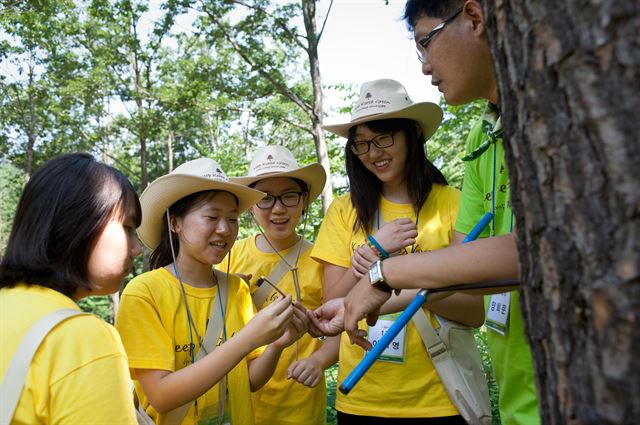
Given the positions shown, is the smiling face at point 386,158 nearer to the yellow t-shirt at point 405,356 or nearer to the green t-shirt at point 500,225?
the yellow t-shirt at point 405,356

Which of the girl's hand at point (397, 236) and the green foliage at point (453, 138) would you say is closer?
the girl's hand at point (397, 236)

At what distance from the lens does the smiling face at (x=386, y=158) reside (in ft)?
9.17

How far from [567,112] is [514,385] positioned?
1.18 metres

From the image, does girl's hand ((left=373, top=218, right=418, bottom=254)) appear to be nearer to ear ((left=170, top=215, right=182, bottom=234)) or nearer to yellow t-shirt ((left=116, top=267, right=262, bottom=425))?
yellow t-shirt ((left=116, top=267, right=262, bottom=425))

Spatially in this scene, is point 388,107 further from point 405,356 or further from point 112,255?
point 112,255

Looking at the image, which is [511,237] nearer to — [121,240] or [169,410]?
[121,240]

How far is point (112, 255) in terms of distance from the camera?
1690 mm

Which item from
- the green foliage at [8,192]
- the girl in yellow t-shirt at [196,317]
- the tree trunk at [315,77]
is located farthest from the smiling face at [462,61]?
the green foliage at [8,192]

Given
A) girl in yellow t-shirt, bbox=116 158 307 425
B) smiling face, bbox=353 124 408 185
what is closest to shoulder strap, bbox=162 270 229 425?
girl in yellow t-shirt, bbox=116 158 307 425

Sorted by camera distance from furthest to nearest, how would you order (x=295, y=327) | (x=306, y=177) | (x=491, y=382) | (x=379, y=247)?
1. (x=491, y=382)
2. (x=306, y=177)
3. (x=295, y=327)
4. (x=379, y=247)

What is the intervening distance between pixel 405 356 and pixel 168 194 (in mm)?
1399

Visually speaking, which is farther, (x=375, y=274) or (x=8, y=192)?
(x=8, y=192)

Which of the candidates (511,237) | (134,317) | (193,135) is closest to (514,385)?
(511,237)

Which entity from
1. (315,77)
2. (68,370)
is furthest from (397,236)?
(315,77)
